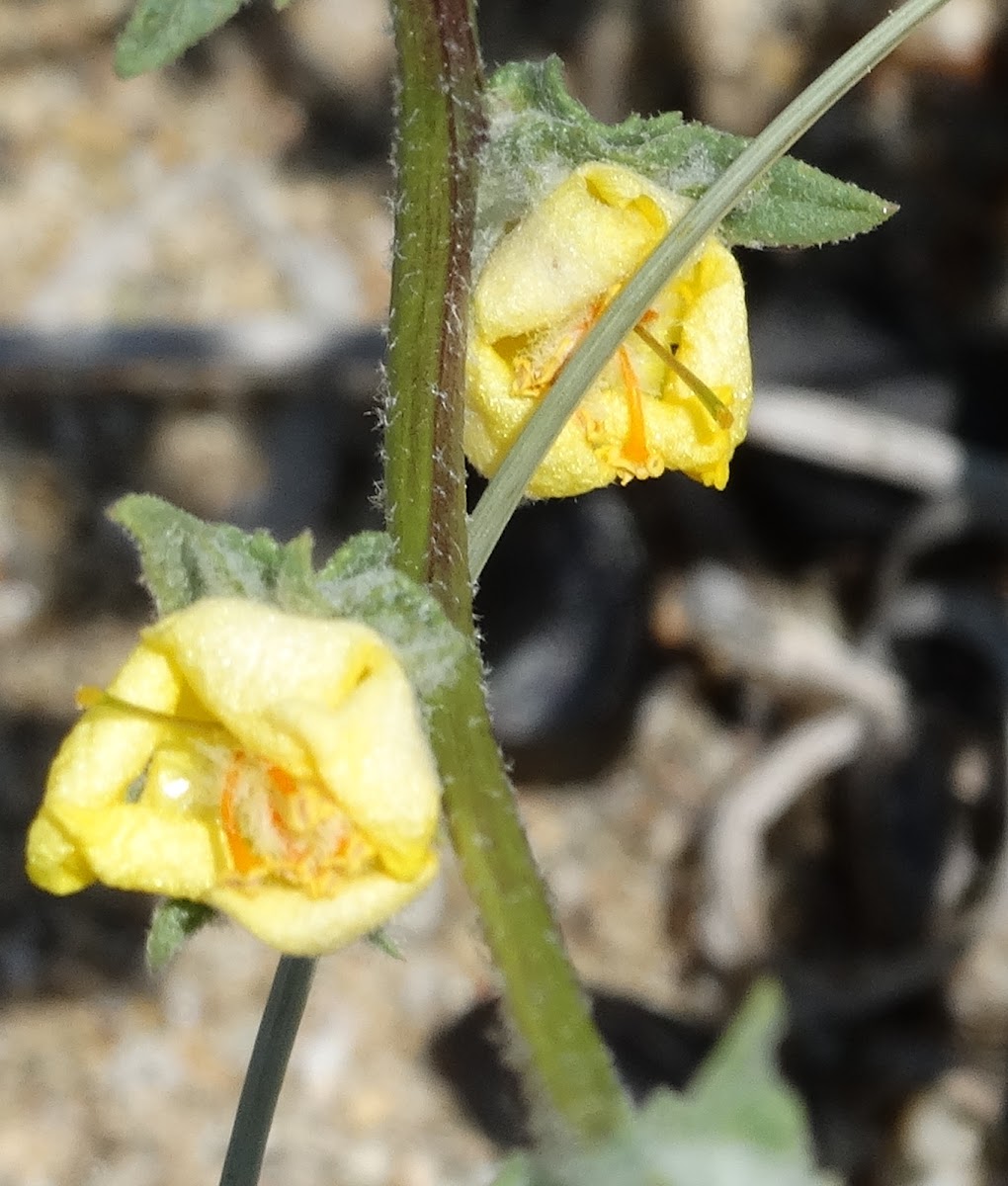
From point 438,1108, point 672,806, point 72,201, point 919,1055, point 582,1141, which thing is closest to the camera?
point 582,1141

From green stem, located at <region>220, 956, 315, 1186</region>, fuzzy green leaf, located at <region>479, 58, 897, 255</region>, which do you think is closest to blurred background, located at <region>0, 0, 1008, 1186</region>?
green stem, located at <region>220, 956, 315, 1186</region>

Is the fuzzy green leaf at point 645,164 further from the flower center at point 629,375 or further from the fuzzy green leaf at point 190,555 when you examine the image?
the fuzzy green leaf at point 190,555

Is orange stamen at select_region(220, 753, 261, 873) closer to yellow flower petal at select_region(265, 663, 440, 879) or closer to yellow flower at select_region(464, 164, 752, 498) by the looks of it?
yellow flower petal at select_region(265, 663, 440, 879)

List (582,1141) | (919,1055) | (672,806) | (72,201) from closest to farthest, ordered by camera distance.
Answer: (582,1141)
(919,1055)
(672,806)
(72,201)

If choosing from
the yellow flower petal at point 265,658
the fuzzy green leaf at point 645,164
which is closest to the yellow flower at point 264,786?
the yellow flower petal at point 265,658

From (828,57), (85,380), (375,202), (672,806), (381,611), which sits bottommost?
(672,806)

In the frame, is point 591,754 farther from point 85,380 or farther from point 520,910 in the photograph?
point 520,910

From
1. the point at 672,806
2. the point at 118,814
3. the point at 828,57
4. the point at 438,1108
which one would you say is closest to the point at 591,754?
the point at 672,806

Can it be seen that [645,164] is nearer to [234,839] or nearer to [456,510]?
[456,510]
